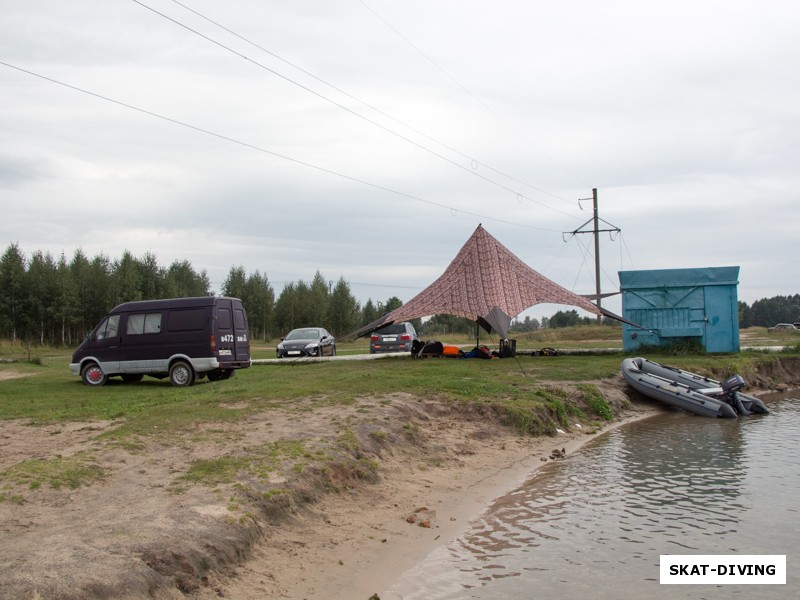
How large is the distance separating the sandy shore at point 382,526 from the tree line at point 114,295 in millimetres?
51296

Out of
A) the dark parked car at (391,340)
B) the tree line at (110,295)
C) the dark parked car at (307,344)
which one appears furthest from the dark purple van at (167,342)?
the tree line at (110,295)

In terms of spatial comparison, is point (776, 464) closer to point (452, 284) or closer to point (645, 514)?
point (645, 514)

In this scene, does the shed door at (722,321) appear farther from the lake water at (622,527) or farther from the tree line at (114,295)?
the tree line at (114,295)

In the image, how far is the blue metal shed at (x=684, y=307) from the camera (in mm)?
28953

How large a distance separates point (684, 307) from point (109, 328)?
21656 millimetres

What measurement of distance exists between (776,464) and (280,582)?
988 centimetres

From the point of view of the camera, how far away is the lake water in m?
6.86

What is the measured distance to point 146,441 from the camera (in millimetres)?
9977

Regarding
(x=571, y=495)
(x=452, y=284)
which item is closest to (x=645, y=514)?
(x=571, y=495)

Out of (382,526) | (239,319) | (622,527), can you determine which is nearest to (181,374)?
(239,319)

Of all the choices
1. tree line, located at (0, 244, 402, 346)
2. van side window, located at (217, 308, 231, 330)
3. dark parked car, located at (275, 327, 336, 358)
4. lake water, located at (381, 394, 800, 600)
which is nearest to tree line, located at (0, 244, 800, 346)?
tree line, located at (0, 244, 402, 346)

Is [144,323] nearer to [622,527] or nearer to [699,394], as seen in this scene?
[622,527]

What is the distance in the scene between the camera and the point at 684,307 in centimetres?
2928

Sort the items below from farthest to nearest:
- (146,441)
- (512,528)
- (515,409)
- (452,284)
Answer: (452,284)
(515,409)
(146,441)
(512,528)
